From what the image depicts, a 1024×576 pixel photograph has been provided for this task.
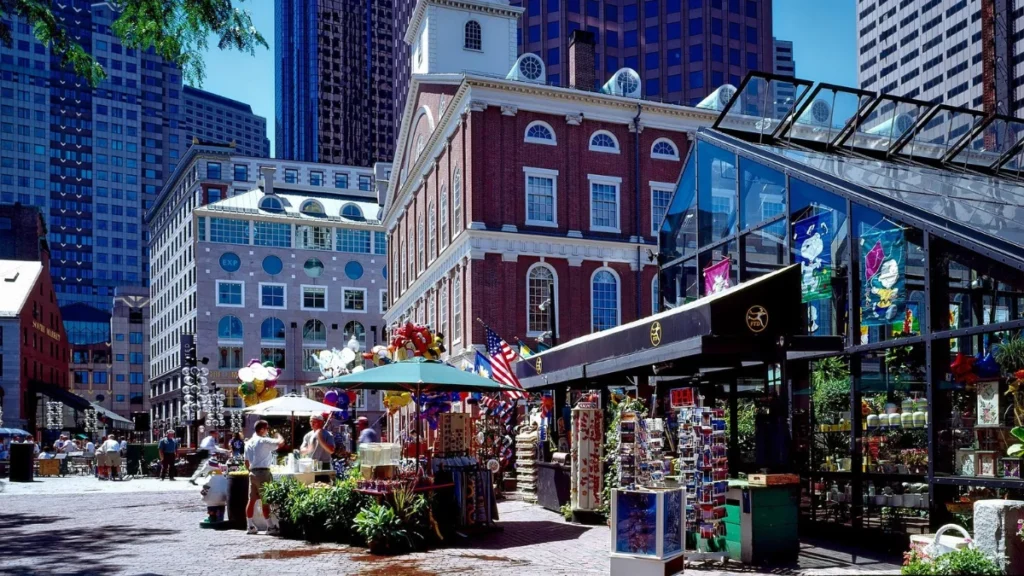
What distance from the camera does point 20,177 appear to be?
170375 mm

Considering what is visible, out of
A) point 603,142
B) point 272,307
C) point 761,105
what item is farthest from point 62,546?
point 272,307

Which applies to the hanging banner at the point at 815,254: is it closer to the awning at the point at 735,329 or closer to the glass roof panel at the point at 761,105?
the awning at the point at 735,329

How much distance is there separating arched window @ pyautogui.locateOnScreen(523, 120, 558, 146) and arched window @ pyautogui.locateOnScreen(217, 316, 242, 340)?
46.9m

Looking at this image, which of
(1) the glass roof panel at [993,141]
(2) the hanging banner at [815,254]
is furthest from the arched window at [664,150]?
(2) the hanging banner at [815,254]

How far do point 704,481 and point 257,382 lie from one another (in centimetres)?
1477

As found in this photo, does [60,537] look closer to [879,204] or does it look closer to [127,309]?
[879,204]

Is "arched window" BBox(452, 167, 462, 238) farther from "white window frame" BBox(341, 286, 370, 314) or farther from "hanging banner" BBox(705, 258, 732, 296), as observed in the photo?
"white window frame" BBox(341, 286, 370, 314)

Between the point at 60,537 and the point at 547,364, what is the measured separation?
9.30 meters

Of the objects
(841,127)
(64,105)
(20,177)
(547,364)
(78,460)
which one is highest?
(64,105)

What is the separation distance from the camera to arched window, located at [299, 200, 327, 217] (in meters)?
83.2

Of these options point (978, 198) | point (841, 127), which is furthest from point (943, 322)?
point (841, 127)

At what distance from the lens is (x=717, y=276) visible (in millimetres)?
17578

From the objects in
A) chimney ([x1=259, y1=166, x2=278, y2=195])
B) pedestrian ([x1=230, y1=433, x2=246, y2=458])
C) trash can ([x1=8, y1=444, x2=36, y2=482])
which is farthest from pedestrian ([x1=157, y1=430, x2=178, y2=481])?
chimney ([x1=259, y1=166, x2=278, y2=195])

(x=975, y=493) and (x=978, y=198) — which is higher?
(x=978, y=198)
